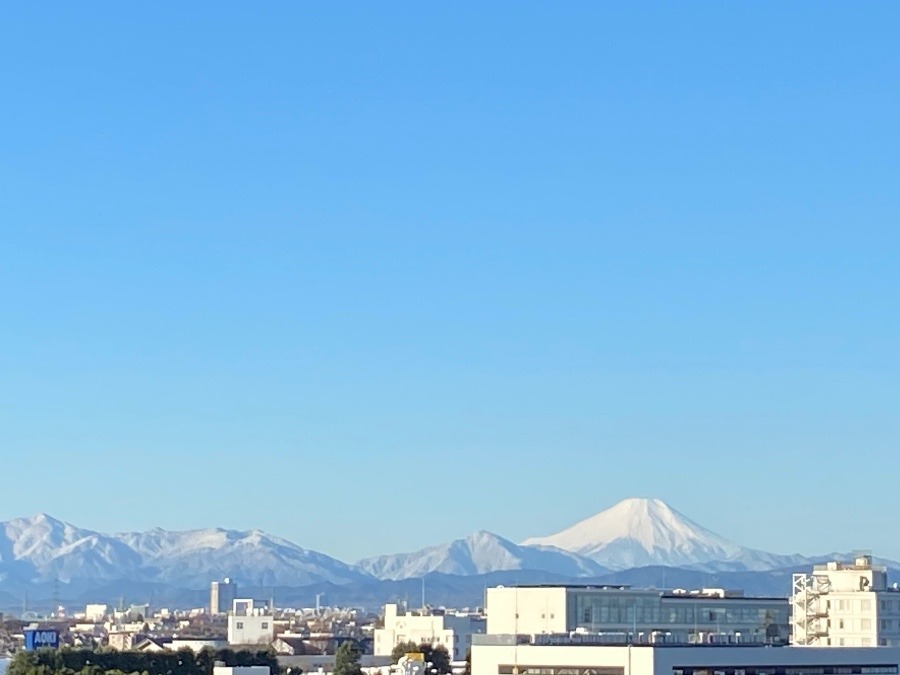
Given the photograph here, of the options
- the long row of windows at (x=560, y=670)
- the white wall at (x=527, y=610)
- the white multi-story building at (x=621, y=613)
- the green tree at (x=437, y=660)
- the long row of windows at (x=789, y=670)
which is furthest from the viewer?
the green tree at (x=437, y=660)

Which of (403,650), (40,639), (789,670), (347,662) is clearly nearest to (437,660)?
(347,662)

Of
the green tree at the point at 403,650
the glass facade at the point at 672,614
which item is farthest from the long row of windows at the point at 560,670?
the green tree at the point at 403,650

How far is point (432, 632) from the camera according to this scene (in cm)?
12144

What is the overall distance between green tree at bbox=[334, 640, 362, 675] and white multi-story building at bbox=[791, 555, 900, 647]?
22.3 m

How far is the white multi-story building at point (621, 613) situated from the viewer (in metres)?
75.5

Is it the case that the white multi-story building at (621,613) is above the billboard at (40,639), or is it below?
above

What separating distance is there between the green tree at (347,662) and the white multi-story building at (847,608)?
22303 millimetres

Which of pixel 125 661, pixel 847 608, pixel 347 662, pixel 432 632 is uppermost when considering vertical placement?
pixel 847 608

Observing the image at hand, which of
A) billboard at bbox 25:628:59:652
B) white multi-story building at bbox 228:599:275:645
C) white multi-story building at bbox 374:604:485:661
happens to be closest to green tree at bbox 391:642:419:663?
white multi-story building at bbox 374:604:485:661

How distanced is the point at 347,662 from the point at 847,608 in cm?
3035

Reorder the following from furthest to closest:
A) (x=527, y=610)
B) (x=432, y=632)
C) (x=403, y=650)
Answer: (x=432, y=632) < (x=403, y=650) < (x=527, y=610)

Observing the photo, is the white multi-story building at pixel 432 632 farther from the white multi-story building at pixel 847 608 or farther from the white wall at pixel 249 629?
the white multi-story building at pixel 847 608

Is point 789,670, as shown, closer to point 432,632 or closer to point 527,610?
point 527,610

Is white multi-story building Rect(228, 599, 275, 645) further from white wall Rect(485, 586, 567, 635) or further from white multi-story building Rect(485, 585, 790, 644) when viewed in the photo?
white wall Rect(485, 586, 567, 635)
